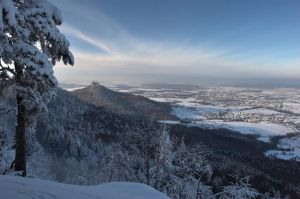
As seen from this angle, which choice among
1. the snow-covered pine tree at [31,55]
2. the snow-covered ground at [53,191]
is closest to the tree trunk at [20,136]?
the snow-covered pine tree at [31,55]

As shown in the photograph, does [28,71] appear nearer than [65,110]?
Yes

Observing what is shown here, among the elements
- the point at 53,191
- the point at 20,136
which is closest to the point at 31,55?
the point at 20,136

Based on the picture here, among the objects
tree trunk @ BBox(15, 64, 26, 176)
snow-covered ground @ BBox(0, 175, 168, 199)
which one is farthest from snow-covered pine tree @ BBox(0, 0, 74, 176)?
snow-covered ground @ BBox(0, 175, 168, 199)

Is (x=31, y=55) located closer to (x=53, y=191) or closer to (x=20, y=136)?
(x=20, y=136)

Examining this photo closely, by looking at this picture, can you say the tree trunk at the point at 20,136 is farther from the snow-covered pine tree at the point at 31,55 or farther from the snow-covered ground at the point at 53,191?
the snow-covered ground at the point at 53,191

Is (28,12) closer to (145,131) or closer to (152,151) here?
(145,131)

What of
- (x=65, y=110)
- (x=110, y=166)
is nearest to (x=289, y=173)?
(x=65, y=110)
